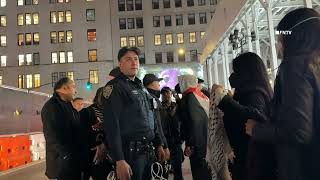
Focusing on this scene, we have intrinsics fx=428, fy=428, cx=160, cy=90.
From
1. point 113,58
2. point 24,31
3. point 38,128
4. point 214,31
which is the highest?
point 24,31

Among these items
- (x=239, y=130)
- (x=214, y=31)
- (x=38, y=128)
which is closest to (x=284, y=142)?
(x=239, y=130)

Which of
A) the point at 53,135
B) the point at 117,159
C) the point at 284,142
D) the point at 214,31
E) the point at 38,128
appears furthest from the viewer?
the point at 214,31

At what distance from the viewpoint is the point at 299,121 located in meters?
2.29

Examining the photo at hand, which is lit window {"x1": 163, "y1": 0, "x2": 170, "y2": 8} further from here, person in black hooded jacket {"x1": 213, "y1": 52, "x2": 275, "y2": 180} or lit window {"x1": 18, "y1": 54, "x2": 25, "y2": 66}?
Answer: person in black hooded jacket {"x1": 213, "y1": 52, "x2": 275, "y2": 180}

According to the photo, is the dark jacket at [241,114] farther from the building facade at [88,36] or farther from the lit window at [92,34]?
the lit window at [92,34]

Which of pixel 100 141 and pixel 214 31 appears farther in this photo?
pixel 214 31

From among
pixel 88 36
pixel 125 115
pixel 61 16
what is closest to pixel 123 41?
pixel 88 36

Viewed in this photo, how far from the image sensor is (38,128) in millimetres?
18000

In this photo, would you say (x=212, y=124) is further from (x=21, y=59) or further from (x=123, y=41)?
(x=21, y=59)

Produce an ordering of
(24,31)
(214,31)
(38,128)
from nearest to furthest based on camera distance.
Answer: (38,128), (214,31), (24,31)

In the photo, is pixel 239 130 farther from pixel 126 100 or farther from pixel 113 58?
pixel 113 58

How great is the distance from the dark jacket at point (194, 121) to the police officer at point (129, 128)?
1475 mm

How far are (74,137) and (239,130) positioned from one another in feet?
8.41

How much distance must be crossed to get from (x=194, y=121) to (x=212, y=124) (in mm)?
1247
